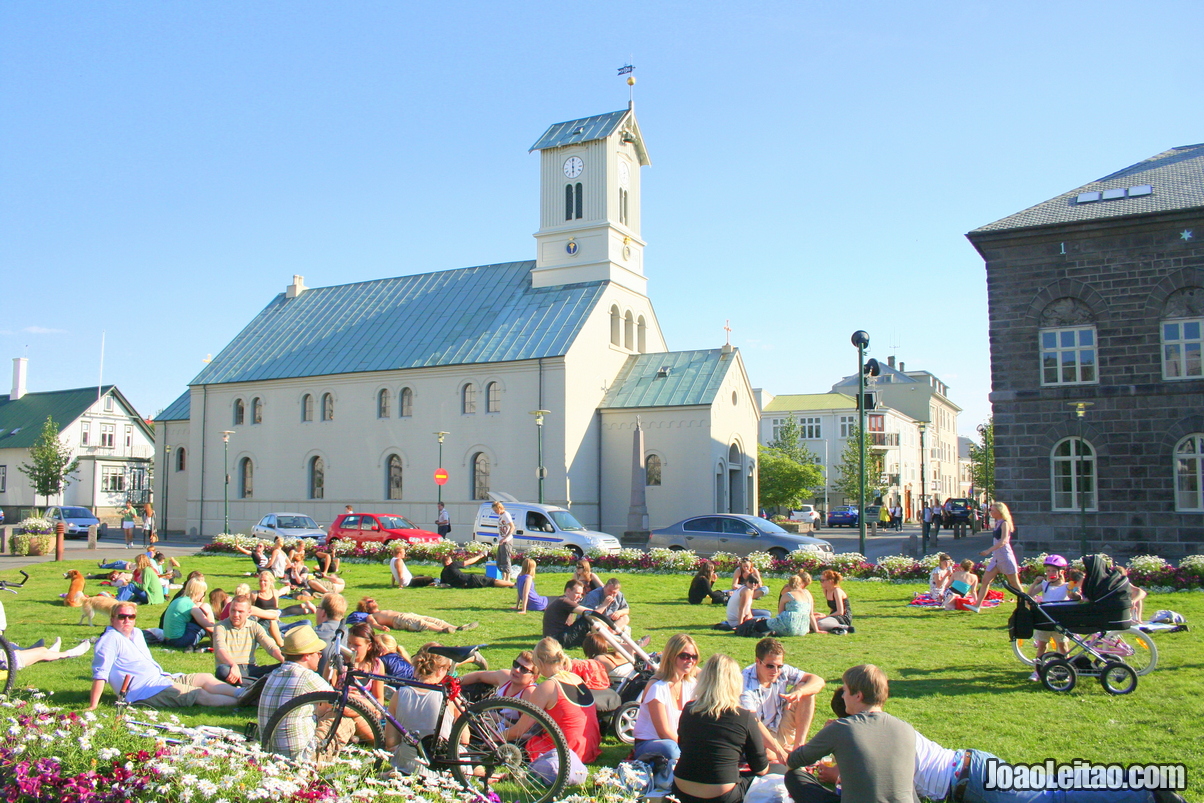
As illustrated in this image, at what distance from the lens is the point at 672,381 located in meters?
40.5

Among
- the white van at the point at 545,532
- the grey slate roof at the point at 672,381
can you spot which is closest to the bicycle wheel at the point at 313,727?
the white van at the point at 545,532

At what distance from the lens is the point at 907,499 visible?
81.1 meters

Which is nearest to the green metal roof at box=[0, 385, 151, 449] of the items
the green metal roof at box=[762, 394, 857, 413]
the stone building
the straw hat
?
the green metal roof at box=[762, 394, 857, 413]

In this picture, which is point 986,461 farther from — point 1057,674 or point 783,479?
point 1057,674

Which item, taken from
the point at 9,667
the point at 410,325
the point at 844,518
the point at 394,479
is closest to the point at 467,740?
the point at 9,667

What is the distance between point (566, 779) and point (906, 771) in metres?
2.36

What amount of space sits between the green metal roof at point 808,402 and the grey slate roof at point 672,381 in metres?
39.5

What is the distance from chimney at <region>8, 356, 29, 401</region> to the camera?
7138 centimetres

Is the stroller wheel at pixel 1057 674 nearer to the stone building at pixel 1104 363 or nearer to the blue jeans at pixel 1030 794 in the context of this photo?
the blue jeans at pixel 1030 794

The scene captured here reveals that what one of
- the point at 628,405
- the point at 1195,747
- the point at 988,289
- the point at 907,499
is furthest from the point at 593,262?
the point at 907,499

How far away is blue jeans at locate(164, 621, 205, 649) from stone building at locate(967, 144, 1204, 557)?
2298 cm

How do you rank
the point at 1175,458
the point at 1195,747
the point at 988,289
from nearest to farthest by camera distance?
the point at 1195,747
the point at 1175,458
the point at 988,289

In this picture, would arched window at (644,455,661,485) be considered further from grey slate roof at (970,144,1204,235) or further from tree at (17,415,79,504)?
tree at (17,415,79,504)

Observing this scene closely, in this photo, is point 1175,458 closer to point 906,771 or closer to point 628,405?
point 628,405
